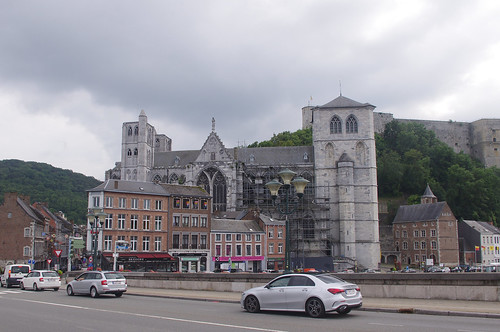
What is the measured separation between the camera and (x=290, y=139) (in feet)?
379

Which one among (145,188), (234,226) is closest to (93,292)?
(145,188)

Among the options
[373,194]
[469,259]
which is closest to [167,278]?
[373,194]

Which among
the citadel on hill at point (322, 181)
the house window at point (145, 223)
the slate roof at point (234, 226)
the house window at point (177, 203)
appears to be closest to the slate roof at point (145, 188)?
the house window at point (177, 203)

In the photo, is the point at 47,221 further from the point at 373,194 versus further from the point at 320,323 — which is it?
the point at 320,323

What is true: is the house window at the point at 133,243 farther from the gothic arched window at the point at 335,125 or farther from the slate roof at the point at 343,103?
the slate roof at the point at 343,103

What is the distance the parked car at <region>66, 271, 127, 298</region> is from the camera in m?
A: 22.6

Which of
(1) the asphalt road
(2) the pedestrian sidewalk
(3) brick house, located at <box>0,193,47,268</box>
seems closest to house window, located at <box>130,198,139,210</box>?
(3) brick house, located at <box>0,193,47,268</box>

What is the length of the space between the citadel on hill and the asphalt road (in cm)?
5792

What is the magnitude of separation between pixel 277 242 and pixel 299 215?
12.1 meters

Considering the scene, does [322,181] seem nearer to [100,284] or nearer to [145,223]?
[145,223]

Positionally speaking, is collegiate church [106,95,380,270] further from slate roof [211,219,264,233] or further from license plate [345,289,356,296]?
license plate [345,289,356,296]

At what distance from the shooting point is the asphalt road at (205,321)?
1233 centimetres

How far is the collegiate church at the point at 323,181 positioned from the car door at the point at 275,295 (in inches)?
2290

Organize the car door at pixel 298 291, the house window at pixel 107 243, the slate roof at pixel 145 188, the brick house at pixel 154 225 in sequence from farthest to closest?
the slate roof at pixel 145 188 < the brick house at pixel 154 225 < the house window at pixel 107 243 < the car door at pixel 298 291
